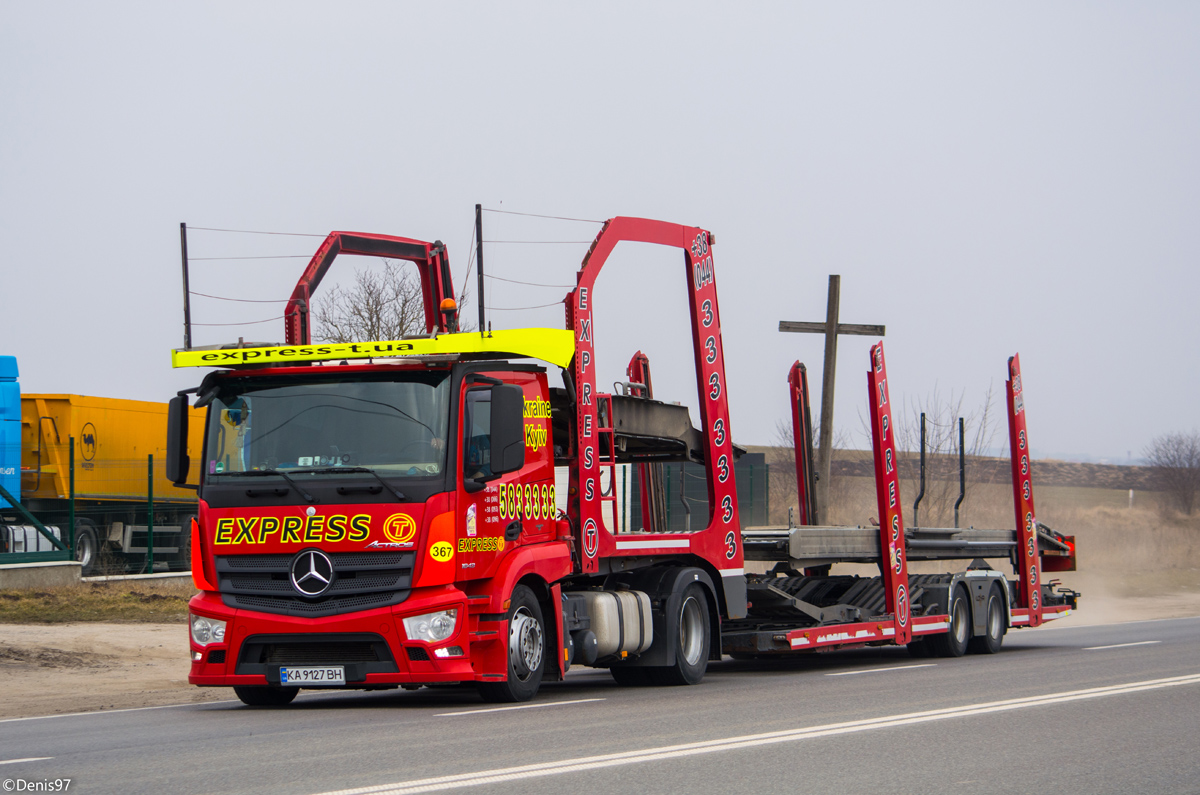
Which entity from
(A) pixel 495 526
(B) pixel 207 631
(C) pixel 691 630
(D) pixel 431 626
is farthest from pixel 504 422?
(C) pixel 691 630

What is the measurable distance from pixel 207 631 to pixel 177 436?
5.06ft

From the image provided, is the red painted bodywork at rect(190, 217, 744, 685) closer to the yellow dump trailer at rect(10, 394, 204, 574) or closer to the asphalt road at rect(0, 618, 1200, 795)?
the asphalt road at rect(0, 618, 1200, 795)

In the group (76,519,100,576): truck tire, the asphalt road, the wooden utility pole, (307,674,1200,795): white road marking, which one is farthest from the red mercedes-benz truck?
(76,519,100,576): truck tire

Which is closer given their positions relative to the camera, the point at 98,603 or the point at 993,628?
the point at 993,628

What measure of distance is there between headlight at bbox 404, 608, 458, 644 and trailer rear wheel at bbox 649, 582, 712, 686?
3043mm

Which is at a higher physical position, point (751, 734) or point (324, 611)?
point (324, 611)

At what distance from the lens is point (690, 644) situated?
1277 cm

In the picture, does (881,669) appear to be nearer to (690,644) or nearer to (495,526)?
(690,644)

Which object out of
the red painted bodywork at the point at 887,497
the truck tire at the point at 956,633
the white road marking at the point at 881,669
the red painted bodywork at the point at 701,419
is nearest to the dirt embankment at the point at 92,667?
the red painted bodywork at the point at 701,419

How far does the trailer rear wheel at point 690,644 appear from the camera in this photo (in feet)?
41.1

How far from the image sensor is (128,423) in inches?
1116

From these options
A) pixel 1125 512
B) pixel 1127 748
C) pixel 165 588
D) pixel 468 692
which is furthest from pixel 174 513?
pixel 1125 512

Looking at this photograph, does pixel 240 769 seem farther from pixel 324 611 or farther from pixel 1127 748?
pixel 1127 748

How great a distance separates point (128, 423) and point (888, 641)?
1885 centimetres
